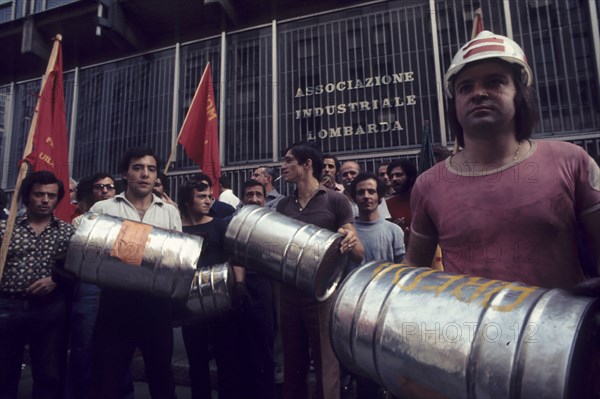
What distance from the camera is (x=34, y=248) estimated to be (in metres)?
3.08

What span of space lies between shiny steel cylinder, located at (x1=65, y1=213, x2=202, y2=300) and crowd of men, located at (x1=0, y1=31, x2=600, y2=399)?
336 millimetres

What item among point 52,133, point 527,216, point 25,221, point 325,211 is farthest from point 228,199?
point 527,216

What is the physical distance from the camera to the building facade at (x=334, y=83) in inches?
324

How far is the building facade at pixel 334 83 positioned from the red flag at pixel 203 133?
9.32 feet

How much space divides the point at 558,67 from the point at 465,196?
342 inches

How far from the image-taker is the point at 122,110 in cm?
1186

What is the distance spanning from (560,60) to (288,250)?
847cm

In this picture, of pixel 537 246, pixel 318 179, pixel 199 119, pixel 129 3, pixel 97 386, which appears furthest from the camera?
pixel 129 3

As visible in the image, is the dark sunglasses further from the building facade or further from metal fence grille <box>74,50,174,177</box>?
metal fence grille <box>74,50,174,177</box>

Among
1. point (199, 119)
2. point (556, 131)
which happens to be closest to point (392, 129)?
point (556, 131)

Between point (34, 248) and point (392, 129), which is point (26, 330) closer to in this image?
point (34, 248)

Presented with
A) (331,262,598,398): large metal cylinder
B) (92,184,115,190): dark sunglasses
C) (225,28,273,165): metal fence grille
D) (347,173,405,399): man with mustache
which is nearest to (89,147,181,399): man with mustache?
(92,184,115,190): dark sunglasses

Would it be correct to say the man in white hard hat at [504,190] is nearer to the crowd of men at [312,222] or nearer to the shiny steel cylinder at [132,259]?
the crowd of men at [312,222]

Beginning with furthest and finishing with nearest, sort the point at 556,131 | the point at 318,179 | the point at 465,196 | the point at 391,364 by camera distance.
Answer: the point at 556,131 < the point at 318,179 < the point at 465,196 < the point at 391,364
